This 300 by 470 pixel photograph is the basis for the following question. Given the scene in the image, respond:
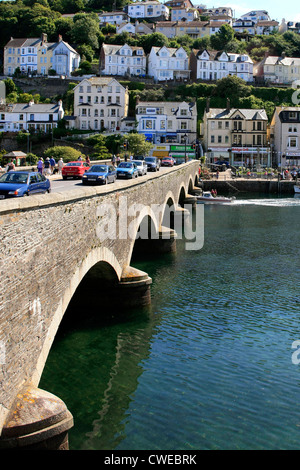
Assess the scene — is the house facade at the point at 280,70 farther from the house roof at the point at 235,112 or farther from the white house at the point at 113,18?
the white house at the point at 113,18

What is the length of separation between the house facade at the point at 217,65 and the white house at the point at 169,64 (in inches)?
82.5

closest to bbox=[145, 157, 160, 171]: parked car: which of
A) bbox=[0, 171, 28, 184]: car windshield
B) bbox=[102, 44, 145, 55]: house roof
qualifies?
bbox=[0, 171, 28, 184]: car windshield

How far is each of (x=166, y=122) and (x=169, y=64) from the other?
113 feet

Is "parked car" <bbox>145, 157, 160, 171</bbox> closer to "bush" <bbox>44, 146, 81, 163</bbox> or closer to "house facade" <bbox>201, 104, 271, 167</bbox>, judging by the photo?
"bush" <bbox>44, 146, 81, 163</bbox>

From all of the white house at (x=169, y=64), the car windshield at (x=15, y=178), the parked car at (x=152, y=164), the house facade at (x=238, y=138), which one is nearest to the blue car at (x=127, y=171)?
the parked car at (x=152, y=164)

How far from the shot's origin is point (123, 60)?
14050 centimetres

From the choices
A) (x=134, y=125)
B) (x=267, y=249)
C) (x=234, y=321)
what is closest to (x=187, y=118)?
(x=134, y=125)

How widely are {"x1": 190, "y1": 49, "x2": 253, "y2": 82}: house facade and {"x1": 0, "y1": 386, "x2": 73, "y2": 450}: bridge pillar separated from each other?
131 m

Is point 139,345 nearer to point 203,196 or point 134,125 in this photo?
point 203,196

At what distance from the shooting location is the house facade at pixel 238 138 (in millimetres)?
105562

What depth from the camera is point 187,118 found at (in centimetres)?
11238

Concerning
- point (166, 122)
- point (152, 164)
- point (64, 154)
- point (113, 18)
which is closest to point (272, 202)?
point (152, 164)

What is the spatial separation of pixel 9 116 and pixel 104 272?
97366mm

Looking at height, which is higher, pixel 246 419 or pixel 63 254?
pixel 63 254
